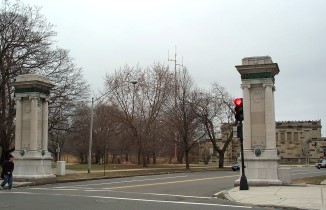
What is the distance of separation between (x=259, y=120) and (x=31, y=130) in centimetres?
1460

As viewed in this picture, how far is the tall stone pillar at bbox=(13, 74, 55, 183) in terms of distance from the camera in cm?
2681

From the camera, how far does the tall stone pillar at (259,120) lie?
22.0 m

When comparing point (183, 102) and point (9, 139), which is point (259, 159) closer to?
point (9, 139)

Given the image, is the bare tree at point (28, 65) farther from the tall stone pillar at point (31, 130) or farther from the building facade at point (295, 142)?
the building facade at point (295, 142)

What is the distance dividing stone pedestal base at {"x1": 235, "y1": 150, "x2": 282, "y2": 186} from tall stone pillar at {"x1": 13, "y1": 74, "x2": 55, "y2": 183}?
42.8 ft

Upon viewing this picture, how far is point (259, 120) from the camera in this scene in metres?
22.7

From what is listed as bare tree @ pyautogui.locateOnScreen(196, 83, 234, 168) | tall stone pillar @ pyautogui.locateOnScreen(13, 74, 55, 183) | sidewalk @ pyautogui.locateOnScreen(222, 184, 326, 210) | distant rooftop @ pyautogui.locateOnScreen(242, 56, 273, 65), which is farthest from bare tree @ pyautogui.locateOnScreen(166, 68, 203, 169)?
sidewalk @ pyautogui.locateOnScreen(222, 184, 326, 210)

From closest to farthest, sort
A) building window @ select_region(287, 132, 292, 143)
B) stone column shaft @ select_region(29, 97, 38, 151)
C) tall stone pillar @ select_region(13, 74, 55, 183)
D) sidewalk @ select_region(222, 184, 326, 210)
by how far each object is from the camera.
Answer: sidewalk @ select_region(222, 184, 326, 210) < tall stone pillar @ select_region(13, 74, 55, 183) < stone column shaft @ select_region(29, 97, 38, 151) < building window @ select_region(287, 132, 292, 143)

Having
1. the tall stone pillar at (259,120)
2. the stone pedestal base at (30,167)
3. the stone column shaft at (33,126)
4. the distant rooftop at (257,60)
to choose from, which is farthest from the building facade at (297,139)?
the stone column shaft at (33,126)

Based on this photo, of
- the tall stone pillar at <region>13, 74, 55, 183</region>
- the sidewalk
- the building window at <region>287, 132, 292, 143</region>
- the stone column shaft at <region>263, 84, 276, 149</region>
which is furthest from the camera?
the building window at <region>287, 132, 292, 143</region>

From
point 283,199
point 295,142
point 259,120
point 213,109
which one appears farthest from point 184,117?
point 295,142

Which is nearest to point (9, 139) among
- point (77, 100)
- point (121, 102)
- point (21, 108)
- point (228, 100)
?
point (77, 100)

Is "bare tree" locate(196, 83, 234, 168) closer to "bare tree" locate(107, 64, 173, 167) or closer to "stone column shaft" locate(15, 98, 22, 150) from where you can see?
"bare tree" locate(107, 64, 173, 167)

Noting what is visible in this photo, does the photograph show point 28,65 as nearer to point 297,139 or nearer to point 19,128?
point 19,128
